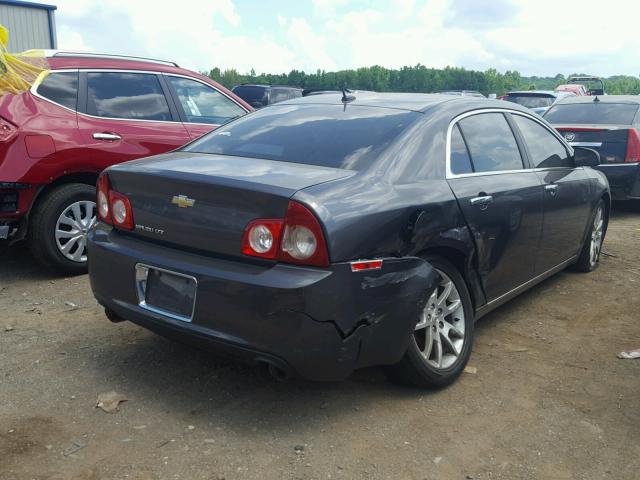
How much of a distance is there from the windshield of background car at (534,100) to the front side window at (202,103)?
14857 millimetres

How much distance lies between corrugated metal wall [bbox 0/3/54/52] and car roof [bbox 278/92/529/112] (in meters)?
17.6

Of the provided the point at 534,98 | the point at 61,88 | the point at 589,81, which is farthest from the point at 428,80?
the point at 61,88

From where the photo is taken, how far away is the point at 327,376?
3105 millimetres

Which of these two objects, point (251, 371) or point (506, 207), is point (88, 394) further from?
point (506, 207)

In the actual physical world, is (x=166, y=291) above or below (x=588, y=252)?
above

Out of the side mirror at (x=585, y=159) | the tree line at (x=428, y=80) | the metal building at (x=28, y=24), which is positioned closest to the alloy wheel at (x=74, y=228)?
the side mirror at (x=585, y=159)

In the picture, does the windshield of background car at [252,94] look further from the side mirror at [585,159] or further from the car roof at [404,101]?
the car roof at [404,101]

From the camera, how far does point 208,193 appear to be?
320cm

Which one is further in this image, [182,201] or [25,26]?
→ [25,26]

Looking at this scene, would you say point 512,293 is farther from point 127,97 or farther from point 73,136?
point 127,97

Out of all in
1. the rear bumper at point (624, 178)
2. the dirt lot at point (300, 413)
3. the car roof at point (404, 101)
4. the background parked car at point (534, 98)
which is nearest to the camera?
the dirt lot at point (300, 413)

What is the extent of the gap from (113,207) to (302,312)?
4.46 feet

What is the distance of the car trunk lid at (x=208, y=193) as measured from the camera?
3082 millimetres

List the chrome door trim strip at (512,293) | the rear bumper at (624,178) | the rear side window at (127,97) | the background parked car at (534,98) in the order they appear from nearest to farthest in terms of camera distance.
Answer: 1. the chrome door trim strip at (512,293)
2. the rear side window at (127,97)
3. the rear bumper at (624,178)
4. the background parked car at (534,98)
